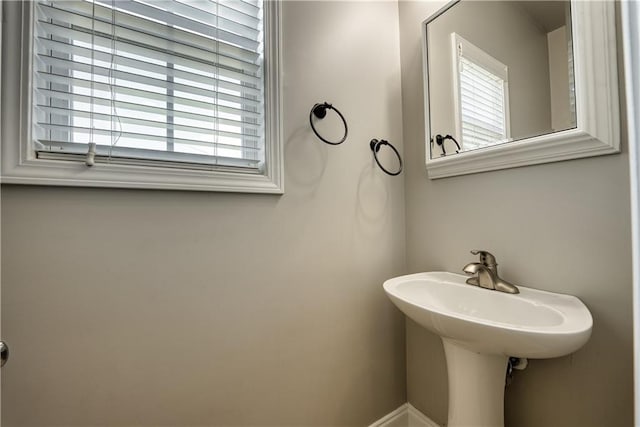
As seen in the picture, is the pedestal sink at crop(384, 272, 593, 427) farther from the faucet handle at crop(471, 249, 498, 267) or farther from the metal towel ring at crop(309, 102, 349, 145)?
the metal towel ring at crop(309, 102, 349, 145)

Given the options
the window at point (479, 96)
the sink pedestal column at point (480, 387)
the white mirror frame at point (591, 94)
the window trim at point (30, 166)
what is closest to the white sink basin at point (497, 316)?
the sink pedestal column at point (480, 387)

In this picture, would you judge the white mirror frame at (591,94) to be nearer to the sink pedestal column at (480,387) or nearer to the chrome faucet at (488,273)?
the chrome faucet at (488,273)

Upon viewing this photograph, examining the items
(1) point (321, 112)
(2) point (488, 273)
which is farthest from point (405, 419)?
(1) point (321, 112)

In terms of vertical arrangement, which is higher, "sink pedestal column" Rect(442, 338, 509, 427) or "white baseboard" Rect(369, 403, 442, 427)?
"sink pedestal column" Rect(442, 338, 509, 427)

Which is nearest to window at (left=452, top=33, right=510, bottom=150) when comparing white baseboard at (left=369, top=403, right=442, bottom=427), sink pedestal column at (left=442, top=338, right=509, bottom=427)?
sink pedestal column at (left=442, top=338, right=509, bottom=427)

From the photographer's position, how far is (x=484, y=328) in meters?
0.69

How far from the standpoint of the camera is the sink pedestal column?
90cm

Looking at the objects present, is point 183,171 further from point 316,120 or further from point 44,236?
point 316,120

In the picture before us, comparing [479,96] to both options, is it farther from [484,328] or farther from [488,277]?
Answer: [484,328]

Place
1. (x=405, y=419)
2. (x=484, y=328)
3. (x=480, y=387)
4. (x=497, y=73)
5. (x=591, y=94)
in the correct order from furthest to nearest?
(x=405, y=419), (x=497, y=73), (x=480, y=387), (x=591, y=94), (x=484, y=328)

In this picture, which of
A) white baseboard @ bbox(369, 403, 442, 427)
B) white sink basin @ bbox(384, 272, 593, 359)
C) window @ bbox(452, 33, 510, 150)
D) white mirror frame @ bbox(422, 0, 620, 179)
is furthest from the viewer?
white baseboard @ bbox(369, 403, 442, 427)

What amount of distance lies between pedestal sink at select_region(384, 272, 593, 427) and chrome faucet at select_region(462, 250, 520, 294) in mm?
24

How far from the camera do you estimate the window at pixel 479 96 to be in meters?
1.04

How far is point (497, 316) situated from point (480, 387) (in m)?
0.24
